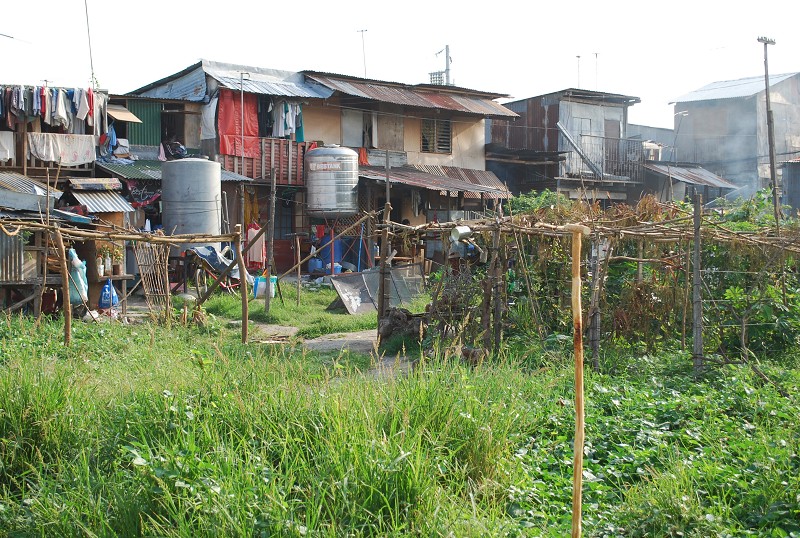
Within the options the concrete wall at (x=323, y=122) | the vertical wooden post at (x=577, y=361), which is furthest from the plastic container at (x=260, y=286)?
the vertical wooden post at (x=577, y=361)

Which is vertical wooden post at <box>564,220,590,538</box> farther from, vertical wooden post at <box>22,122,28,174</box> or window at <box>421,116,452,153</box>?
window at <box>421,116,452,153</box>

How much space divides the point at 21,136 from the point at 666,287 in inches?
573

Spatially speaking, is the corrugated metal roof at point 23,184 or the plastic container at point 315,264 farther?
the plastic container at point 315,264

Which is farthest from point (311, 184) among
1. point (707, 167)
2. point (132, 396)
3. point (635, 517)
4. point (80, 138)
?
point (707, 167)

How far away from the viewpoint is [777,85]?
1390 inches

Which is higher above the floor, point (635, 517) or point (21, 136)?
point (21, 136)

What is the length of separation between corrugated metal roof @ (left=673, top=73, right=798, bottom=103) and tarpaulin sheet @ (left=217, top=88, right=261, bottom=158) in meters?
22.5

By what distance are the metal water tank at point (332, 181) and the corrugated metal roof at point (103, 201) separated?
18.9ft

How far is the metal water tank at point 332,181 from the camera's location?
2222cm

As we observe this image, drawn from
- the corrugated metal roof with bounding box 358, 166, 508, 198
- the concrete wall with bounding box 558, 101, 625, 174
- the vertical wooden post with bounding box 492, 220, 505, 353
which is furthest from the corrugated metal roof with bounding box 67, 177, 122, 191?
the concrete wall with bounding box 558, 101, 625, 174

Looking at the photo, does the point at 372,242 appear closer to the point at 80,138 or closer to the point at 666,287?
the point at 80,138

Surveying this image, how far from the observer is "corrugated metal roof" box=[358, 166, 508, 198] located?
22.8 m

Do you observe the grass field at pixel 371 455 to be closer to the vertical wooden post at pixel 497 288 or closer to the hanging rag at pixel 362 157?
the vertical wooden post at pixel 497 288

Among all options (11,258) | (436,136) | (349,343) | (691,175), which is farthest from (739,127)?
(11,258)
